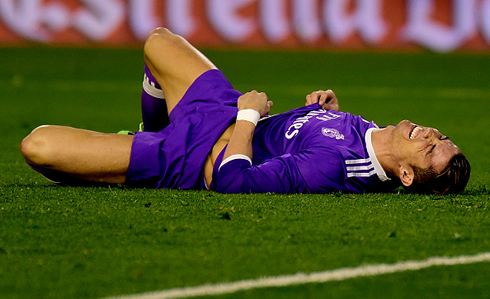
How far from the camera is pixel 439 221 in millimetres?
3439

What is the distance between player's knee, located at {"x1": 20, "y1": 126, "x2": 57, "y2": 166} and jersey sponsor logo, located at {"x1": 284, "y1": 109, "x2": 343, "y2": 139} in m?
1.26

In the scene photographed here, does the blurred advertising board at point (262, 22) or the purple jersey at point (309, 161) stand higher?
the purple jersey at point (309, 161)

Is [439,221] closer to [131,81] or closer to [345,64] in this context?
[131,81]

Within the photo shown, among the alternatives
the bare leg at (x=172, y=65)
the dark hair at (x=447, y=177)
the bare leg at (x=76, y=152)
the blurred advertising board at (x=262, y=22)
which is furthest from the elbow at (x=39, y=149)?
the blurred advertising board at (x=262, y=22)

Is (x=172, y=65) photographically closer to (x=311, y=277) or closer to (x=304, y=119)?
(x=304, y=119)

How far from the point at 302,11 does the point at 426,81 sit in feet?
12.7

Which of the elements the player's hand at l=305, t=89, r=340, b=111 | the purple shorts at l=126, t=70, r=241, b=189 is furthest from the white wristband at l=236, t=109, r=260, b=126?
the player's hand at l=305, t=89, r=340, b=111

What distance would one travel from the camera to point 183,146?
3891mm

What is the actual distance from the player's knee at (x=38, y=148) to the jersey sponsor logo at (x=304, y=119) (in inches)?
49.5

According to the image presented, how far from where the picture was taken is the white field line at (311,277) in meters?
2.48

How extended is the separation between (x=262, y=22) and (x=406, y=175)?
11.7 m

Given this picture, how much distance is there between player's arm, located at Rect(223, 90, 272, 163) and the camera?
374 cm

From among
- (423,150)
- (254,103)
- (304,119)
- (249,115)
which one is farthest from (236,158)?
(423,150)

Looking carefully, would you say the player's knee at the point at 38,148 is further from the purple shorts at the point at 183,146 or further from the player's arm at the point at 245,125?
the player's arm at the point at 245,125
